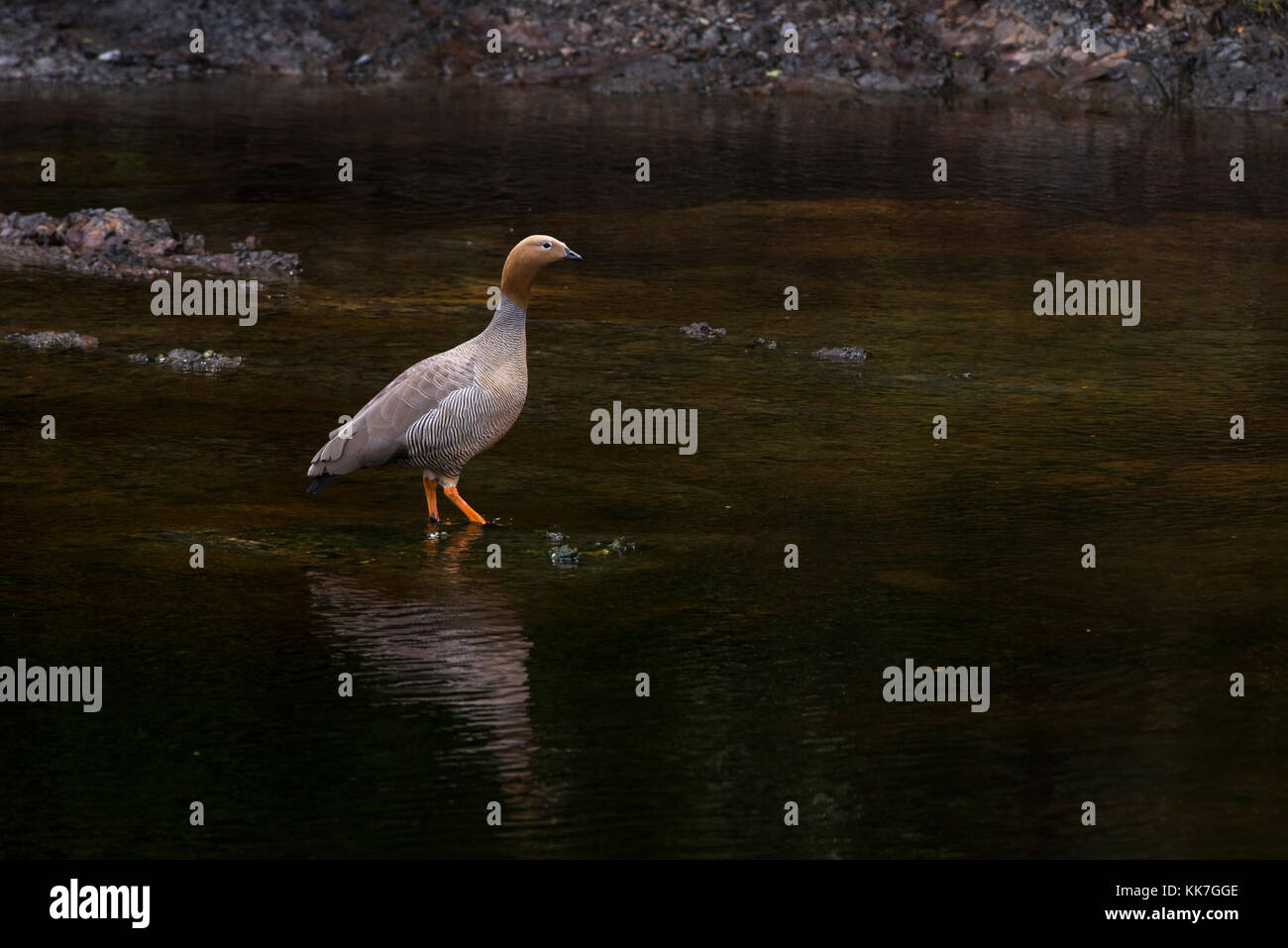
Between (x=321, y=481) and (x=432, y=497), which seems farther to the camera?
(x=432, y=497)

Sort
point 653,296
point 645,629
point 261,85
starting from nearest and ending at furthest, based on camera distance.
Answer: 1. point 645,629
2. point 653,296
3. point 261,85

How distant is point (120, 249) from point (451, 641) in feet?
35.2

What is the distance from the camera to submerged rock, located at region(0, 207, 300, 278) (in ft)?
60.5

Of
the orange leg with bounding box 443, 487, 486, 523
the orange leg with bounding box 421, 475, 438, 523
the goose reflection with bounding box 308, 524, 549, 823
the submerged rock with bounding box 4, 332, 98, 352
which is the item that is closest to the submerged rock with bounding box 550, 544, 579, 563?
the goose reflection with bounding box 308, 524, 549, 823

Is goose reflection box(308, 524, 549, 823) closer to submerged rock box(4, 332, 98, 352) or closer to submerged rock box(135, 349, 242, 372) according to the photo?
submerged rock box(135, 349, 242, 372)

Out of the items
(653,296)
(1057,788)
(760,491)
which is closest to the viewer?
(1057,788)

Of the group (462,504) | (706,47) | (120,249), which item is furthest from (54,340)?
(706,47)

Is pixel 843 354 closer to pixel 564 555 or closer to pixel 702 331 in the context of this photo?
pixel 702 331

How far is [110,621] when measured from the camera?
31.6 ft

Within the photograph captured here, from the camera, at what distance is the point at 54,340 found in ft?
50.8

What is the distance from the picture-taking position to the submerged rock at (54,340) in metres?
15.4
